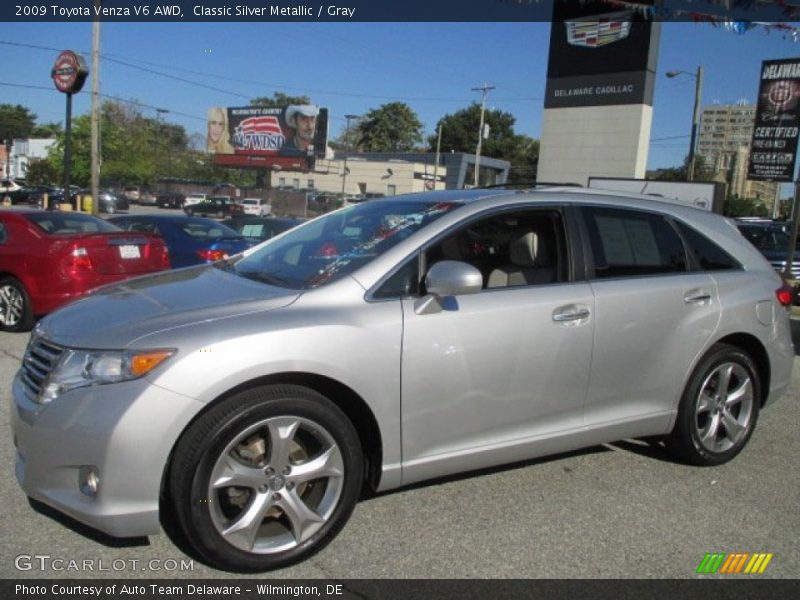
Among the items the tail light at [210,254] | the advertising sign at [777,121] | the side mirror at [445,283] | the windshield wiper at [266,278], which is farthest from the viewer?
the advertising sign at [777,121]

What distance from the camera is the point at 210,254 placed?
32.7 feet

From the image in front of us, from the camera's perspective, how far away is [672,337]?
3.86 metres

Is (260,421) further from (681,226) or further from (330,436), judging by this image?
(681,226)

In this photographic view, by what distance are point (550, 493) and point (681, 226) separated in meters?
1.81

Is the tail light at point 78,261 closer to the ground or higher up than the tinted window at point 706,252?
closer to the ground

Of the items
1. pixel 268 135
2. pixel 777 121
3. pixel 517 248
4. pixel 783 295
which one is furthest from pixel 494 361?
pixel 268 135

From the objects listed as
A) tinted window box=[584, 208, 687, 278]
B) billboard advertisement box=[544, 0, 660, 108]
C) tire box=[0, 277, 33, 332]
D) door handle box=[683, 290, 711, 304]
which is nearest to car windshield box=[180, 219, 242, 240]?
tire box=[0, 277, 33, 332]

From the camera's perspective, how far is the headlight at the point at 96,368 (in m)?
2.61

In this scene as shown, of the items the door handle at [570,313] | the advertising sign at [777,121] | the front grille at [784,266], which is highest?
the advertising sign at [777,121]

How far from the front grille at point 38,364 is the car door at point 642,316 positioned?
2544mm

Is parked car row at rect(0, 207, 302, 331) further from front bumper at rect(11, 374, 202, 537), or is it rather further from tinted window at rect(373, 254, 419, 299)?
tinted window at rect(373, 254, 419, 299)

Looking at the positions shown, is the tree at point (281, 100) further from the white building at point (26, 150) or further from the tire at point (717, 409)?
the tire at point (717, 409)

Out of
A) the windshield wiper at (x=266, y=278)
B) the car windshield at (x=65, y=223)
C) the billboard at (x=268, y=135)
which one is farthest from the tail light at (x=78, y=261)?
the billboard at (x=268, y=135)

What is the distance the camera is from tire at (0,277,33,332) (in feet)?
23.9
